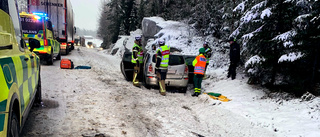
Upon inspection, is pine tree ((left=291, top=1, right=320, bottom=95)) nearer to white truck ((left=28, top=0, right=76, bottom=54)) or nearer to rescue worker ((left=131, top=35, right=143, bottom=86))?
rescue worker ((left=131, top=35, right=143, bottom=86))

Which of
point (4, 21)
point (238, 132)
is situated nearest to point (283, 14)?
point (238, 132)

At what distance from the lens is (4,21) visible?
8.68 ft

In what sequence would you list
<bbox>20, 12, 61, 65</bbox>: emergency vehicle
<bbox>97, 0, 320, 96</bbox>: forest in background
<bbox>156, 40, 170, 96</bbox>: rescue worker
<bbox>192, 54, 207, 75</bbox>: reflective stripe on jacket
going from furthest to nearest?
<bbox>20, 12, 61, 65</bbox>: emergency vehicle, <bbox>192, 54, 207, 75</bbox>: reflective stripe on jacket, <bbox>156, 40, 170, 96</bbox>: rescue worker, <bbox>97, 0, 320, 96</bbox>: forest in background

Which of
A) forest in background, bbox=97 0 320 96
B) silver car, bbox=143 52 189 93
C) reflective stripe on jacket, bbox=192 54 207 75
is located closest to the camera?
forest in background, bbox=97 0 320 96

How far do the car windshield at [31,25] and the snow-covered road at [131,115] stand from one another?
4.19 m

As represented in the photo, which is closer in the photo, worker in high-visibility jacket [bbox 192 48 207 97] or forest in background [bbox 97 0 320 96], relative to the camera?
forest in background [bbox 97 0 320 96]

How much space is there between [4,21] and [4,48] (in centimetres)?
49

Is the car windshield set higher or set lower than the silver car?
higher

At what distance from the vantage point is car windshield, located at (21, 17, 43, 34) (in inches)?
417

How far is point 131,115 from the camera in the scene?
5.10 m

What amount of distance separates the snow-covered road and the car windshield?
13.7ft

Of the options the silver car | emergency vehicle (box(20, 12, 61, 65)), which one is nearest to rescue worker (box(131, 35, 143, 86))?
the silver car

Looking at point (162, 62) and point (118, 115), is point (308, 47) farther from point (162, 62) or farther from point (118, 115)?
point (118, 115)

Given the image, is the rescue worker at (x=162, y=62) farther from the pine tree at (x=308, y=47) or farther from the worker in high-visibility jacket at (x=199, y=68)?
the pine tree at (x=308, y=47)
